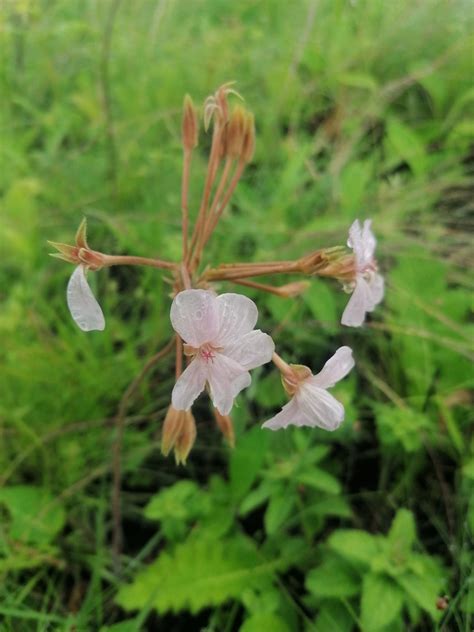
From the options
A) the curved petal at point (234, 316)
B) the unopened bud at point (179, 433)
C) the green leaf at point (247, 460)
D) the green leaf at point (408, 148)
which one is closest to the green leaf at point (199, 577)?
the green leaf at point (247, 460)

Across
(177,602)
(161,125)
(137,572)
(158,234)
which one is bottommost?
(137,572)

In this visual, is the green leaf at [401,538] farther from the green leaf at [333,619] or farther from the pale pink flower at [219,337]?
the pale pink flower at [219,337]

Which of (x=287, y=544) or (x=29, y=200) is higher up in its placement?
(x=29, y=200)

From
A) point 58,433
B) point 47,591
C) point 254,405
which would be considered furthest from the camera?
point 254,405

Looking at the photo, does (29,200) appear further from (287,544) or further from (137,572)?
(287,544)

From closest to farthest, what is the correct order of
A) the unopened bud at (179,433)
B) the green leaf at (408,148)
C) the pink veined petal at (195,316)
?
the pink veined petal at (195,316) → the unopened bud at (179,433) → the green leaf at (408,148)

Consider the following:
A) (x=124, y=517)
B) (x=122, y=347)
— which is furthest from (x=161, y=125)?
(x=124, y=517)

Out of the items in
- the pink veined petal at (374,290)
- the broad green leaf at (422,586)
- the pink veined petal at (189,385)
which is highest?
the pink veined petal at (374,290)

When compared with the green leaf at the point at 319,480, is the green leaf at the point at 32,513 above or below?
below
